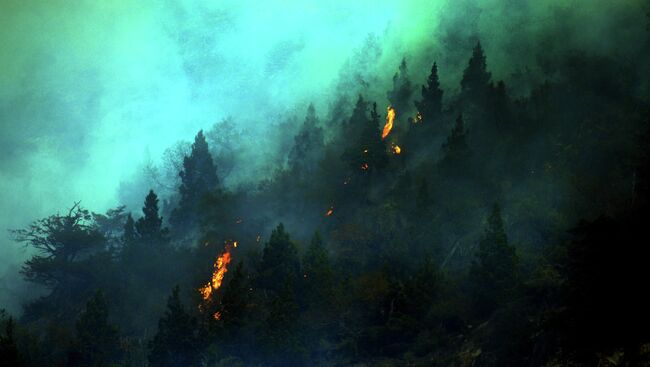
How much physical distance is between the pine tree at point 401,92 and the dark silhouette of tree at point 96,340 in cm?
5270

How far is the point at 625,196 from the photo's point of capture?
5578 centimetres

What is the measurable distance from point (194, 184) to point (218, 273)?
22.8 metres

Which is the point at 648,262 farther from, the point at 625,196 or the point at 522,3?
the point at 522,3

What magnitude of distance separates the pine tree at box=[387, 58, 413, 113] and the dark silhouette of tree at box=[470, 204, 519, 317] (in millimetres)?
46244

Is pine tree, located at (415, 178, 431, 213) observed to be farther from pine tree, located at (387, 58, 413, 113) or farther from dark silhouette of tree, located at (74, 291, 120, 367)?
dark silhouette of tree, located at (74, 291, 120, 367)

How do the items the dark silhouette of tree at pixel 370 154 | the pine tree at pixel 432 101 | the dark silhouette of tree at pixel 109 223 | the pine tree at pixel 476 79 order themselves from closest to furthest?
the dark silhouette of tree at pixel 370 154, the pine tree at pixel 476 79, the pine tree at pixel 432 101, the dark silhouette of tree at pixel 109 223

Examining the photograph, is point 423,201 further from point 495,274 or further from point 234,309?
point 234,309

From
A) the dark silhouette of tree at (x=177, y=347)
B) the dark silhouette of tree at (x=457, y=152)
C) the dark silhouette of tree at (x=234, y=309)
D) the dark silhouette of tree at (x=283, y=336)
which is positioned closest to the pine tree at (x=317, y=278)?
the dark silhouette of tree at (x=283, y=336)

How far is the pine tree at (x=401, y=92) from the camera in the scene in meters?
93.3

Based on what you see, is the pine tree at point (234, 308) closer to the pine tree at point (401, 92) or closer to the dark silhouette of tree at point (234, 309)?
the dark silhouette of tree at point (234, 309)

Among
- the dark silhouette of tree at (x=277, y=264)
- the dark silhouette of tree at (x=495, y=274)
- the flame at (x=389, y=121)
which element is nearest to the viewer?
the dark silhouette of tree at (x=495, y=274)

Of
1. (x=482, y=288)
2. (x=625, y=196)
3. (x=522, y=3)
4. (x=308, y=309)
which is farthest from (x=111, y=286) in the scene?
(x=522, y=3)

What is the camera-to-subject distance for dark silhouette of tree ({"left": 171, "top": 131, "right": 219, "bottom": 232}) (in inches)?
3580

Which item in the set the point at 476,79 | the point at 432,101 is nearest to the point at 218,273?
the point at 432,101
